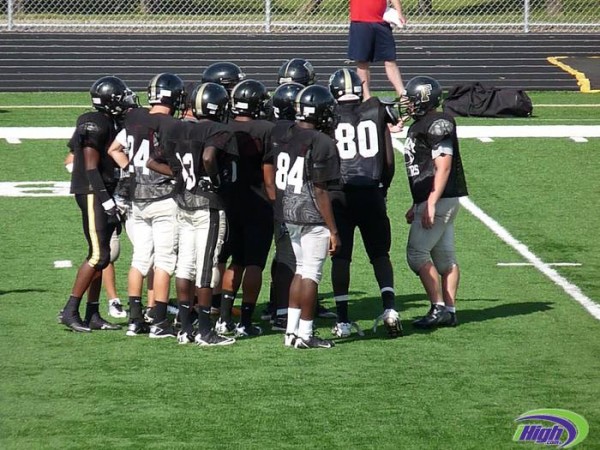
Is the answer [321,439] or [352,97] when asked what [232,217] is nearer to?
[352,97]

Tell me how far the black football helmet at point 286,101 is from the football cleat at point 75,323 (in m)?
2.07

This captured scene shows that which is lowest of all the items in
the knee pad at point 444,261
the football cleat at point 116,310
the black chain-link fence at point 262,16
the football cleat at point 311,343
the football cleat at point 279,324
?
the football cleat at point 116,310

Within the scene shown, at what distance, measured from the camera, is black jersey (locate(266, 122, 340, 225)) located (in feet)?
28.4

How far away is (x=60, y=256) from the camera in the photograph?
12039 mm

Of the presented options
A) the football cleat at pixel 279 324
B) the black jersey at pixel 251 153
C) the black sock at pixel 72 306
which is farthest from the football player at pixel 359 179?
the black sock at pixel 72 306

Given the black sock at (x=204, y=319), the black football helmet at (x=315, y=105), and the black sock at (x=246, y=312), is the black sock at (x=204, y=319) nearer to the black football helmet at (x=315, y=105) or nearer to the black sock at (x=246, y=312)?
the black sock at (x=246, y=312)

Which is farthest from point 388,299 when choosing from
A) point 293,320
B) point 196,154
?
point 196,154

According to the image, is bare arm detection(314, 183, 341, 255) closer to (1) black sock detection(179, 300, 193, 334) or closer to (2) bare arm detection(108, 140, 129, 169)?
(1) black sock detection(179, 300, 193, 334)

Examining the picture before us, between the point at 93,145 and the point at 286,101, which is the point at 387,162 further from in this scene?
the point at 93,145

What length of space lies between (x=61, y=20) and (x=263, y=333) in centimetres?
1734

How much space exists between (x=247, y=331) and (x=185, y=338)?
1.81ft

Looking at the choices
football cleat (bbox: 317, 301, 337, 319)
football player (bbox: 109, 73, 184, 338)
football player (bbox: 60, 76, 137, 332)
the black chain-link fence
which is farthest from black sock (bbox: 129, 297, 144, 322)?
the black chain-link fence

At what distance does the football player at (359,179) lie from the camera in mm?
9391

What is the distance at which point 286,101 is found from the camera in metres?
9.38
